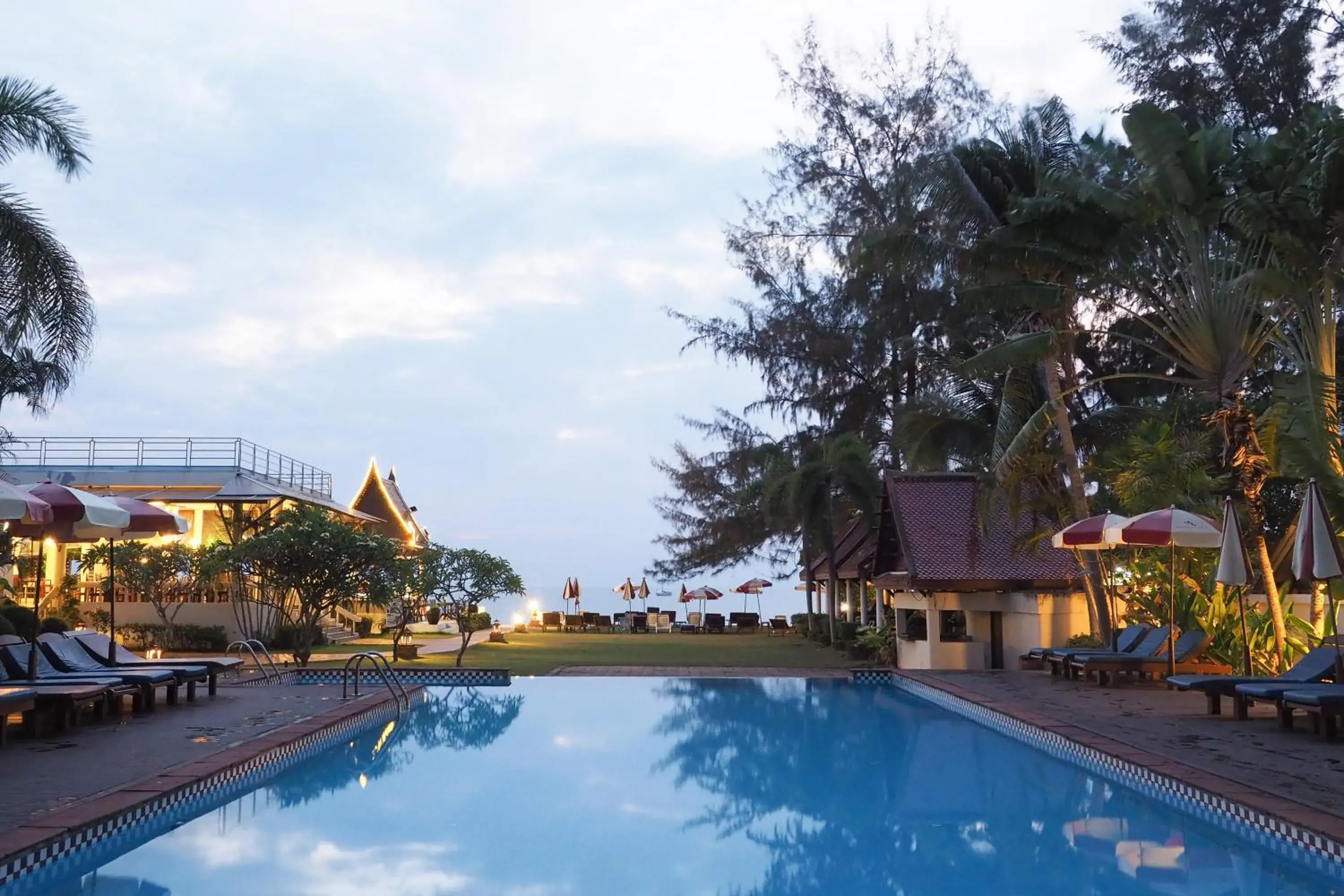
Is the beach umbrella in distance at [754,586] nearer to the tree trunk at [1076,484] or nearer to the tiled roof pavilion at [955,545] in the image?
the tiled roof pavilion at [955,545]

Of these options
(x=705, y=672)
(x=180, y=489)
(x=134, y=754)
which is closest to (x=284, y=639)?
(x=180, y=489)

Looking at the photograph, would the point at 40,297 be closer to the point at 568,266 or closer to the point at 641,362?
the point at 568,266

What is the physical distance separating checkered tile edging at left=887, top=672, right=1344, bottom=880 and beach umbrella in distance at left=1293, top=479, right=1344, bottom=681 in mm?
2607

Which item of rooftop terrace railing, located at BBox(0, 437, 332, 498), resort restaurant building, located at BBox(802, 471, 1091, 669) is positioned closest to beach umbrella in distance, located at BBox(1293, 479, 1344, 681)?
resort restaurant building, located at BBox(802, 471, 1091, 669)

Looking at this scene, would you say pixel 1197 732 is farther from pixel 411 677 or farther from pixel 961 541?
pixel 411 677

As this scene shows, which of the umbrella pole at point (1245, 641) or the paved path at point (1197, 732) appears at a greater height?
the umbrella pole at point (1245, 641)

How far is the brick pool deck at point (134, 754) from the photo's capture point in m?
6.88

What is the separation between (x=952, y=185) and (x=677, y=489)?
78.8ft

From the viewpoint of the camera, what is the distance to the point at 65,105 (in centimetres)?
1365

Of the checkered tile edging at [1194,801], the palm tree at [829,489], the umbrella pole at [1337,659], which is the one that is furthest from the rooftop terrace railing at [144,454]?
the umbrella pole at [1337,659]

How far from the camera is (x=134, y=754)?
31.0 feet

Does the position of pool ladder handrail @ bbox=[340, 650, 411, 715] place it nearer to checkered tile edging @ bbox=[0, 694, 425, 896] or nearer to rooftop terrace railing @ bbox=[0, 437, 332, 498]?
checkered tile edging @ bbox=[0, 694, 425, 896]

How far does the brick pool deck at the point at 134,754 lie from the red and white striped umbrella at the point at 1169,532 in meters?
9.41

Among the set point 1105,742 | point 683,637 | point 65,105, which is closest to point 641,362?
point 683,637
